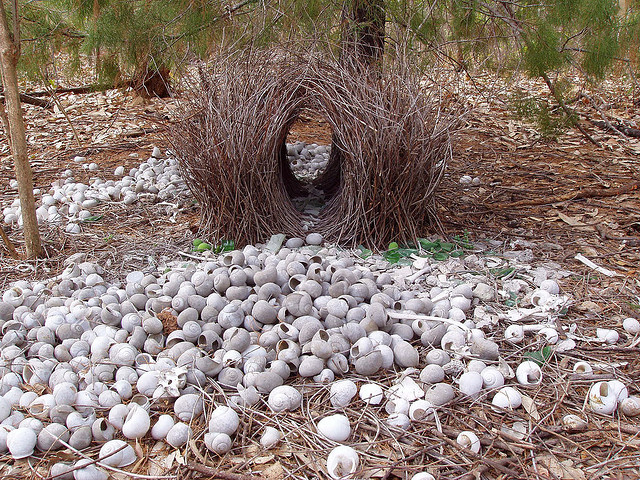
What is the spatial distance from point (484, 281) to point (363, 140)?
0.83 meters

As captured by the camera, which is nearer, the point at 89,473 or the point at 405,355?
the point at 89,473

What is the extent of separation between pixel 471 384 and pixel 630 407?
0.48 metres

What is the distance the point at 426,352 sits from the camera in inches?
79.2

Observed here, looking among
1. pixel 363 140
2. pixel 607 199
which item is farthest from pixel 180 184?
pixel 607 199

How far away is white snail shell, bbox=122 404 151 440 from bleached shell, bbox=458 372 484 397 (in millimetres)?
985

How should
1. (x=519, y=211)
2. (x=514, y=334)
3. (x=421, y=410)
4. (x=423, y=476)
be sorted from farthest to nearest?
1. (x=519, y=211)
2. (x=514, y=334)
3. (x=421, y=410)
4. (x=423, y=476)

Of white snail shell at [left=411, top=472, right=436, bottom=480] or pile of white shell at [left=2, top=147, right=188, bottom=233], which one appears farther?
pile of white shell at [left=2, top=147, right=188, bottom=233]

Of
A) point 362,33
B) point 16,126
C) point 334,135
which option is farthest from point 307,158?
point 16,126

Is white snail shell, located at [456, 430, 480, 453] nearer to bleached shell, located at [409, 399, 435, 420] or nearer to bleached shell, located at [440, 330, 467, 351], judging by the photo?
bleached shell, located at [409, 399, 435, 420]

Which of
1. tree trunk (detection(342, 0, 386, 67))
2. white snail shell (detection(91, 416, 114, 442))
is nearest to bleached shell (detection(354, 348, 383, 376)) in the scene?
white snail shell (detection(91, 416, 114, 442))

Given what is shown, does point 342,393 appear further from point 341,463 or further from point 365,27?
point 365,27

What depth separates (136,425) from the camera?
1643mm

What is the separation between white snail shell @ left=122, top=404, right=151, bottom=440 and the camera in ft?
5.39

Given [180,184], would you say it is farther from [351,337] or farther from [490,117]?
[490,117]
